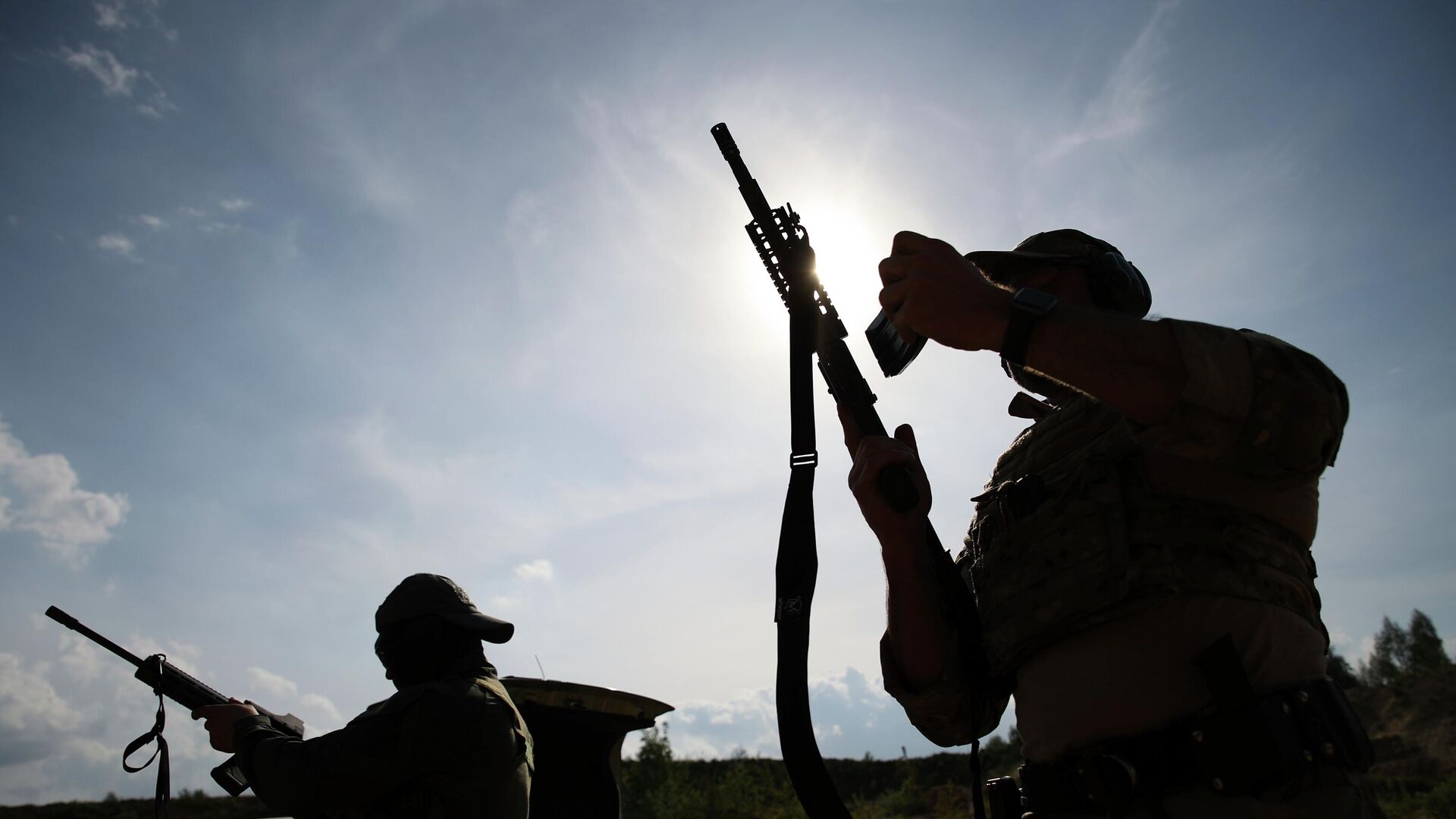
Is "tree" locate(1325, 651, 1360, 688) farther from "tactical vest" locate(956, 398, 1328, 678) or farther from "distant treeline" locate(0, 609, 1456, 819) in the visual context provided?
"tactical vest" locate(956, 398, 1328, 678)

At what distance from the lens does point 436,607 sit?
469 cm

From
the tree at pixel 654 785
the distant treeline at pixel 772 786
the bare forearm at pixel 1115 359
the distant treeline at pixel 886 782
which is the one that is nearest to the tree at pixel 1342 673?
the distant treeline at pixel 886 782

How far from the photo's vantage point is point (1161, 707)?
1.87m

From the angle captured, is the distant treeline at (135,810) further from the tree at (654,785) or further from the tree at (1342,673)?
the tree at (1342,673)

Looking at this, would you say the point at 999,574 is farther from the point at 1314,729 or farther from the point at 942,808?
the point at 942,808

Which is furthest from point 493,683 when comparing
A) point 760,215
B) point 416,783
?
point 760,215

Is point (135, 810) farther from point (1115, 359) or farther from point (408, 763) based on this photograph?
point (1115, 359)

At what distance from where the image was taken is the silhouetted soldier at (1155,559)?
66.9 inches

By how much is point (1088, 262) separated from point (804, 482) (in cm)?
134

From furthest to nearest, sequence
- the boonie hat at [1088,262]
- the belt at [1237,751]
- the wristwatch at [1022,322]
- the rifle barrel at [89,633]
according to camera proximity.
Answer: the rifle barrel at [89,633]
the boonie hat at [1088,262]
the wristwatch at [1022,322]
the belt at [1237,751]

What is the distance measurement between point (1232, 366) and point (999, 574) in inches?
35.3

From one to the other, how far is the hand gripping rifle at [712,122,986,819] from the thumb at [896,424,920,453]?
14 centimetres

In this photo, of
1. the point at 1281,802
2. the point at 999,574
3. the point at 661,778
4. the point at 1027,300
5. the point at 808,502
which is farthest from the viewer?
the point at 661,778

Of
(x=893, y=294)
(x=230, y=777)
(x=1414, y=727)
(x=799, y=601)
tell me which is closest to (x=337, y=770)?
(x=230, y=777)
